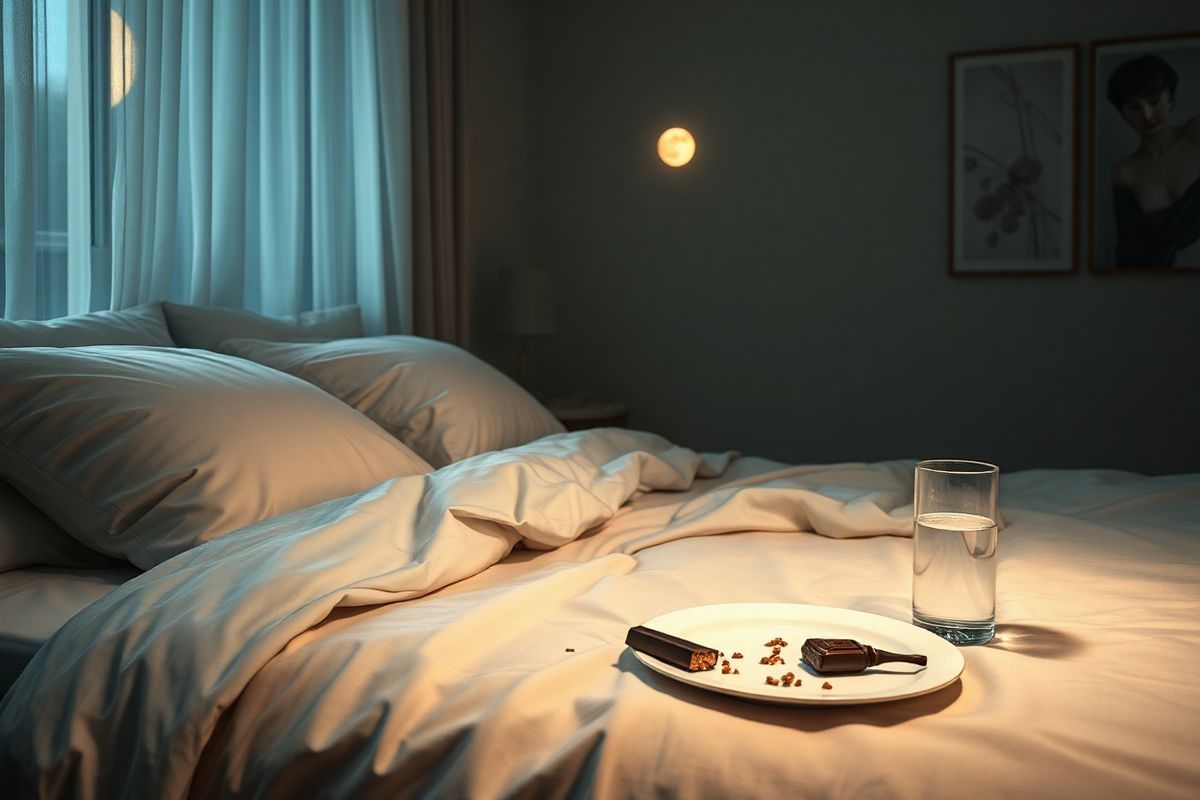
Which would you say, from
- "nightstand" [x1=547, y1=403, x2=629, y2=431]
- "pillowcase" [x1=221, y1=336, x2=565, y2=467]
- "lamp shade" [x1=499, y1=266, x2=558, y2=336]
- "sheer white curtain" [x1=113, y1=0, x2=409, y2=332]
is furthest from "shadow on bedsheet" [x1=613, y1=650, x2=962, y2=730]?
"lamp shade" [x1=499, y1=266, x2=558, y2=336]

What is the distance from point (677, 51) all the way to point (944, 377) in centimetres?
175

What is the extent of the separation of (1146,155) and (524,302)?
233 cm

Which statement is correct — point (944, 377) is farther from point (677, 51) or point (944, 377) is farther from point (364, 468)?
point (364, 468)

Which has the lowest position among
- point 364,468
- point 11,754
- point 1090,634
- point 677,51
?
point 11,754

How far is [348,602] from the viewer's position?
1.27 m

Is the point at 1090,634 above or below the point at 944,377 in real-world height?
below

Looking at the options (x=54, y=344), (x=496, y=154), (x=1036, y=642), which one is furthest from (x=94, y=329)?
(x=496, y=154)

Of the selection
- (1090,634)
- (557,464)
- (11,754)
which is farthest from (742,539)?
(11,754)

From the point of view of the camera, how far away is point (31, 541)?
5.45 feet

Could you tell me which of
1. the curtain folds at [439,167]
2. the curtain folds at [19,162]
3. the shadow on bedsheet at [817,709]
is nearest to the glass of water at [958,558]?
the shadow on bedsheet at [817,709]

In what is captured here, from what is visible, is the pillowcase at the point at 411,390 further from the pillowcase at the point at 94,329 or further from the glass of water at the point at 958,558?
the glass of water at the point at 958,558

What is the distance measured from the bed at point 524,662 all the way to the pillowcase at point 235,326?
1.96ft

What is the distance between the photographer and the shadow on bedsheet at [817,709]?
3.29ft

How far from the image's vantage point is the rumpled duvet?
953mm
